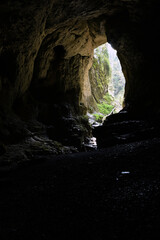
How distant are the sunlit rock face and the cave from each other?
7 cm

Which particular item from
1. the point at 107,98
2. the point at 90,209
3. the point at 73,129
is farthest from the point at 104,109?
the point at 90,209

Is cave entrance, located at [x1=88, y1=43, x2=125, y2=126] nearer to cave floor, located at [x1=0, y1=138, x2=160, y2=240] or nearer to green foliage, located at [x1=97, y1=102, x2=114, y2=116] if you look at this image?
green foliage, located at [x1=97, y1=102, x2=114, y2=116]

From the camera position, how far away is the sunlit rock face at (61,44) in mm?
7755

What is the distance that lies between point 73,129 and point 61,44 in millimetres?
7976

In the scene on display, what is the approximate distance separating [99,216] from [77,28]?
14326 millimetres

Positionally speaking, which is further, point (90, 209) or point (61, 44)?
point (61, 44)

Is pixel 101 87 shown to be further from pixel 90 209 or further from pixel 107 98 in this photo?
pixel 90 209

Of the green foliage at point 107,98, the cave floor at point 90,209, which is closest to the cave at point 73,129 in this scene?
the cave floor at point 90,209

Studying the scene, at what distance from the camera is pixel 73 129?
1538 cm

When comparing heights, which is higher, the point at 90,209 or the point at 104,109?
the point at 90,209

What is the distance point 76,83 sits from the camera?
18.0 metres

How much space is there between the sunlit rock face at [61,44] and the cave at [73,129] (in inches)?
2.6

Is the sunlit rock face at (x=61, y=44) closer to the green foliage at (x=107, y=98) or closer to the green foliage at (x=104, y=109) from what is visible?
the green foliage at (x=104, y=109)

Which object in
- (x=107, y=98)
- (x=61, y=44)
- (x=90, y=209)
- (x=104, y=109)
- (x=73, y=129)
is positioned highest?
(x=61, y=44)
